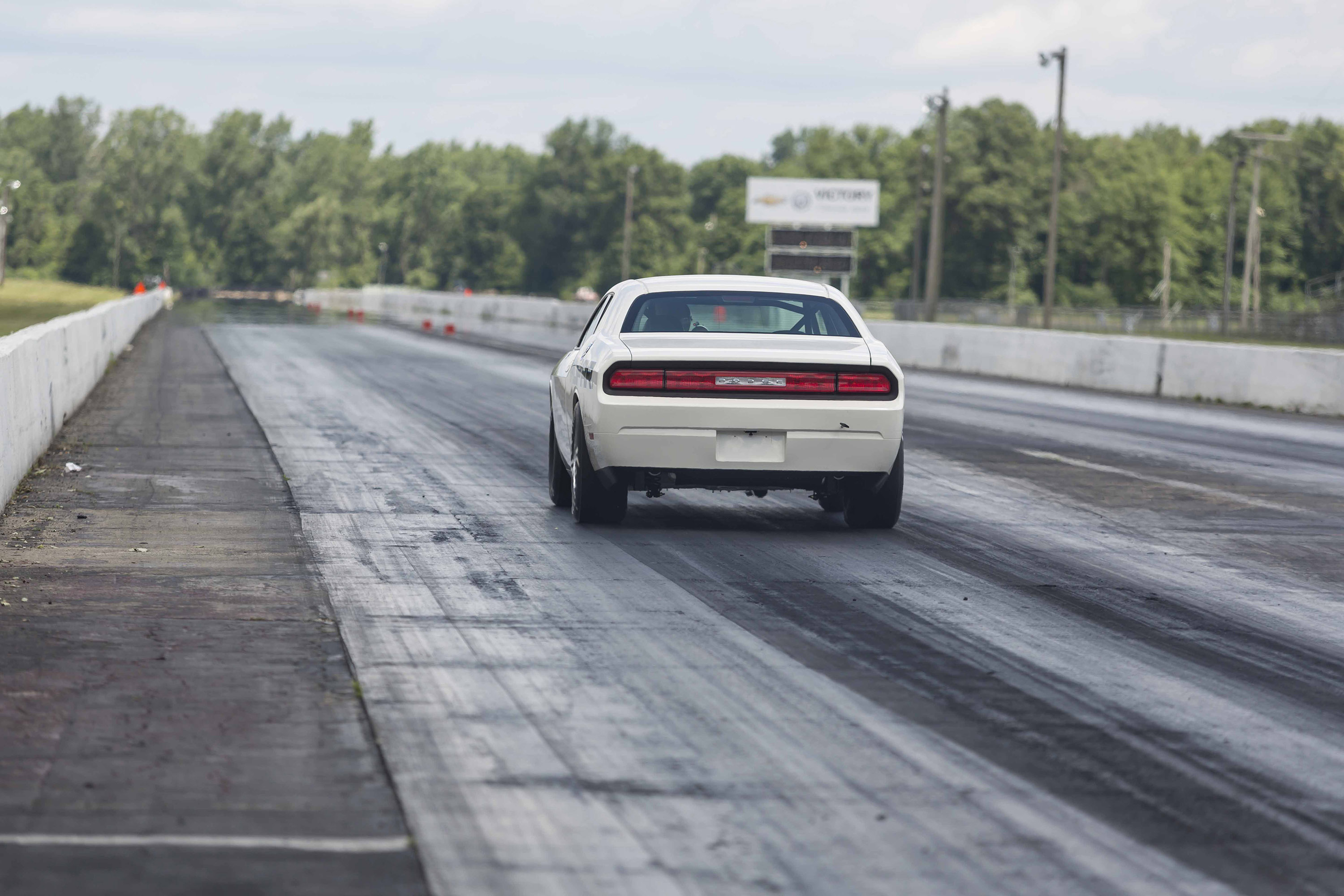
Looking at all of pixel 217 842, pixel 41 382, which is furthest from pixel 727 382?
pixel 41 382

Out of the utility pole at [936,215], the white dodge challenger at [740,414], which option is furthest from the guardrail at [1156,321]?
the white dodge challenger at [740,414]

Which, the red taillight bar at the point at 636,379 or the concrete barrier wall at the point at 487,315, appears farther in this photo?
the concrete barrier wall at the point at 487,315

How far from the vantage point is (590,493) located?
10.6 meters

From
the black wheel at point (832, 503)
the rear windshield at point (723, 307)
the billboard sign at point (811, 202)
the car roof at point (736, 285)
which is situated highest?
the billboard sign at point (811, 202)

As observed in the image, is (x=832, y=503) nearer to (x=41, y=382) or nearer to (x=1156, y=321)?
(x=41, y=382)

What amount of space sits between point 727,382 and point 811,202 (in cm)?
8669

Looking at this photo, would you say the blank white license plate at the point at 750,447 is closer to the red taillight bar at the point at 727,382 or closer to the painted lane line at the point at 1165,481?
the red taillight bar at the point at 727,382

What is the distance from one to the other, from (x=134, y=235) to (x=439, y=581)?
634ft

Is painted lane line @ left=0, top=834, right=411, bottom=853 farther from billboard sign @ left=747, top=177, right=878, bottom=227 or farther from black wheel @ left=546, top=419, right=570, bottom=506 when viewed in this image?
billboard sign @ left=747, top=177, right=878, bottom=227

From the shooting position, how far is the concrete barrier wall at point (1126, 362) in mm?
23984

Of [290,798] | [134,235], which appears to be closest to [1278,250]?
[134,235]

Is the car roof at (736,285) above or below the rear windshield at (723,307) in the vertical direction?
above

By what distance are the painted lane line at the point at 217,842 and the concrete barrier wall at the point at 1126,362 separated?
68.9ft

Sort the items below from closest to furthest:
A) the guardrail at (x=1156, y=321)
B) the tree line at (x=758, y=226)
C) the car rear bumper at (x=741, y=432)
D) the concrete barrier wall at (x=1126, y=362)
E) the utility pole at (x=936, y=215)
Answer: the car rear bumper at (x=741, y=432)
the concrete barrier wall at (x=1126, y=362)
the utility pole at (x=936, y=215)
the guardrail at (x=1156, y=321)
the tree line at (x=758, y=226)
